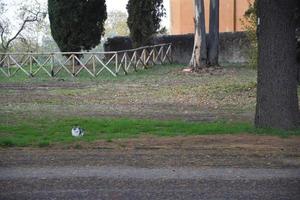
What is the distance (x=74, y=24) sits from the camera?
3522cm

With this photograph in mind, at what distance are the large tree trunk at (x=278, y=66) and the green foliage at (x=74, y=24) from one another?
935 inches

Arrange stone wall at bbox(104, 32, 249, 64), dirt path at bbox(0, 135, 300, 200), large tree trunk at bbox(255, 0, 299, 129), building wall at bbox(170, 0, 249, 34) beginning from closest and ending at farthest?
1. dirt path at bbox(0, 135, 300, 200)
2. large tree trunk at bbox(255, 0, 299, 129)
3. stone wall at bbox(104, 32, 249, 64)
4. building wall at bbox(170, 0, 249, 34)

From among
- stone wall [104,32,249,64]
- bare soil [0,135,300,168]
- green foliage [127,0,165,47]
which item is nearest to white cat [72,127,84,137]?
bare soil [0,135,300,168]

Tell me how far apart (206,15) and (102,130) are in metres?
33.2

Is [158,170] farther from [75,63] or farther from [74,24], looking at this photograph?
[74,24]

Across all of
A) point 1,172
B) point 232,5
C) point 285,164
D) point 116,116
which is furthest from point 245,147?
point 232,5

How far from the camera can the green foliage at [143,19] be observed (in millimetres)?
36844

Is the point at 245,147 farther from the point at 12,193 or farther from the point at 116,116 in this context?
the point at 116,116

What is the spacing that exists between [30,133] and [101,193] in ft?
18.5

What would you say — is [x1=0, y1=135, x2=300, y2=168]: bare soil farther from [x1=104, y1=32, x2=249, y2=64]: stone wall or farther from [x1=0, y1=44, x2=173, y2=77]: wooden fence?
[x1=104, y1=32, x2=249, y2=64]: stone wall

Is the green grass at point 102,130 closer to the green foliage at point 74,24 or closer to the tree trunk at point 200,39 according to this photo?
the tree trunk at point 200,39

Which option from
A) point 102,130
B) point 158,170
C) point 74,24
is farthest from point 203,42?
point 158,170

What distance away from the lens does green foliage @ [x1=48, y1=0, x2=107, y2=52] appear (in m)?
35.2

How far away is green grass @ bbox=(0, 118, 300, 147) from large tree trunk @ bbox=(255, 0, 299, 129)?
1.27ft
